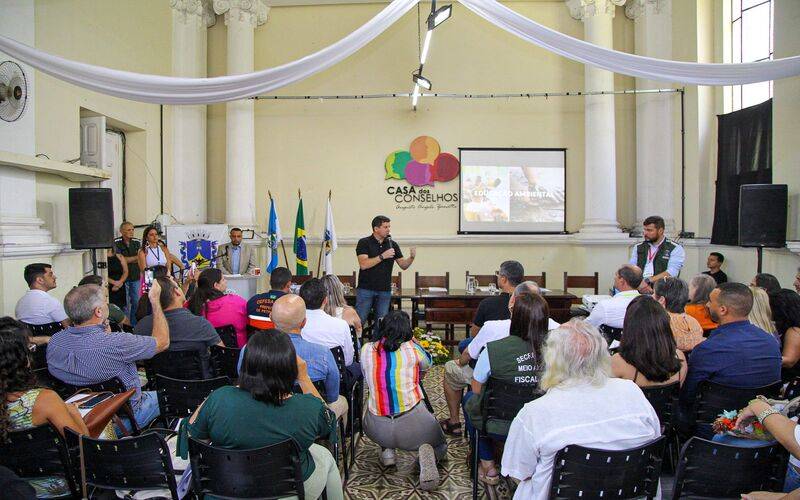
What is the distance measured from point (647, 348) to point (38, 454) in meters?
2.56

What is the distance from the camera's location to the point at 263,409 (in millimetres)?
1903

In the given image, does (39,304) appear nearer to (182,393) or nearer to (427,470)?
(182,393)

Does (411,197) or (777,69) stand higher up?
(777,69)

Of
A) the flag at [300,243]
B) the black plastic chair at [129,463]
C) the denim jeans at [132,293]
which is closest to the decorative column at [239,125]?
the flag at [300,243]

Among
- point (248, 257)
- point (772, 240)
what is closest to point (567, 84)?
point (772, 240)

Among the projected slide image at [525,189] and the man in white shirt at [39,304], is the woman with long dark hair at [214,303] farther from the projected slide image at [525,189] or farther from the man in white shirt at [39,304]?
the projected slide image at [525,189]

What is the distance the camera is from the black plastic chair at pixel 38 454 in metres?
2.00

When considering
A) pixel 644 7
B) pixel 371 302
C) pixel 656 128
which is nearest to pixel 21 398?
pixel 371 302

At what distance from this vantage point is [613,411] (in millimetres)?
1883

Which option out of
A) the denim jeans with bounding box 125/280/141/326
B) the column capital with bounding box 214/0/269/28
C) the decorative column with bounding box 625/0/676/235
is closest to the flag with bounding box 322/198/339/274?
the denim jeans with bounding box 125/280/141/326

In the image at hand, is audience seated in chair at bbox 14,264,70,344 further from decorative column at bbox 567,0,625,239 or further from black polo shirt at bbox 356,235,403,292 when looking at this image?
decorative column at bbox 567,0,625,239

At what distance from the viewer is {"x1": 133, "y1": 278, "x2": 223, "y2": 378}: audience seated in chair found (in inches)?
126

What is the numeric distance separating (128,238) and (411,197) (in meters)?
4.24

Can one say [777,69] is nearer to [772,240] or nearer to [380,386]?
[772,240]
